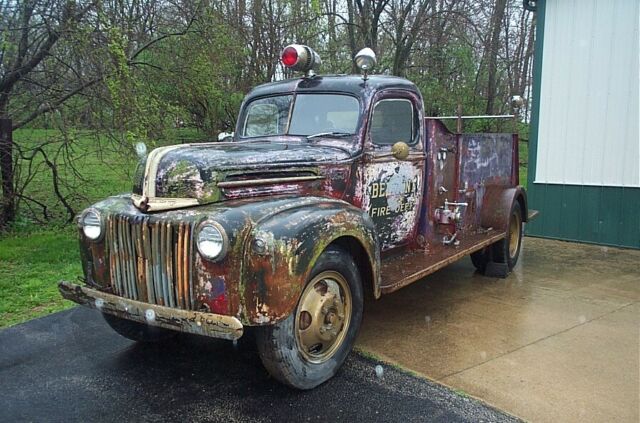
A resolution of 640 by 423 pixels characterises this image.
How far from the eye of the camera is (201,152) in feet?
11.1

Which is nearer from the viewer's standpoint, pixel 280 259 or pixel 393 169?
pixel 280 259

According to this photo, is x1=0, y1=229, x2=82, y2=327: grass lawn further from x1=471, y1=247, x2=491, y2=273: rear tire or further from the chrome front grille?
x1=471, y1=247, x2=491, y2=273: rear tire

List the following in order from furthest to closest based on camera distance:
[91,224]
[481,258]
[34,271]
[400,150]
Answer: [481,258] → [34,271] → [400,150] → [91,224]

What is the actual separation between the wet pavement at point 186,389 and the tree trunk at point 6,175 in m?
3.64

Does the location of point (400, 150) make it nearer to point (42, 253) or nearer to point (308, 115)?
point (308, 115)

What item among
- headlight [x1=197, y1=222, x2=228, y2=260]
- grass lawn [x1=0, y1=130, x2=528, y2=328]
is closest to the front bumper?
headlight [x1=197, y1=222, x2=228, y2=260]

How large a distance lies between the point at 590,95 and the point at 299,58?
15.9 feet

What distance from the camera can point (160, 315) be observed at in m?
2.90

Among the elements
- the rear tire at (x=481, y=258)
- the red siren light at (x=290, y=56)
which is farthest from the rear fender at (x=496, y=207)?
the red siren light at (x=290, y=56)

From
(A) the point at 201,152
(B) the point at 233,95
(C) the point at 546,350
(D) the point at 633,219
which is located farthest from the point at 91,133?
(D) the point at 633,219

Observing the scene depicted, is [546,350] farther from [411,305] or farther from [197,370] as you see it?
[197,370]

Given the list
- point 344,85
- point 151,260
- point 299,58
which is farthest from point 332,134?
point 151,260

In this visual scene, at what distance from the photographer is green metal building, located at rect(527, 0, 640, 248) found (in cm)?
713

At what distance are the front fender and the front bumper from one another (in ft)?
0.55
